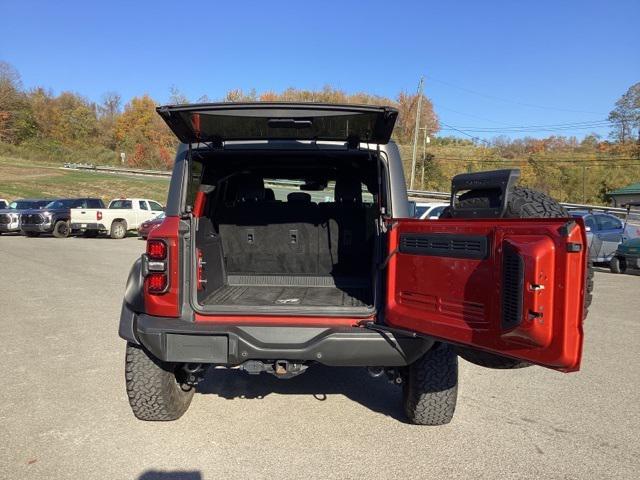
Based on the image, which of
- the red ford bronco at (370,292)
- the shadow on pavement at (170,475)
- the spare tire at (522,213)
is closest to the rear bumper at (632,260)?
the red ford bronco at (370,292)

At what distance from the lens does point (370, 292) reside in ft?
14.3

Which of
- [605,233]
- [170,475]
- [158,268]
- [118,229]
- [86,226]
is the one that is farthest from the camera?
[118,229]

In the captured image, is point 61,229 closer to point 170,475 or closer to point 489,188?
point 170,475

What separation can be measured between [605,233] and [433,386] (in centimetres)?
1382

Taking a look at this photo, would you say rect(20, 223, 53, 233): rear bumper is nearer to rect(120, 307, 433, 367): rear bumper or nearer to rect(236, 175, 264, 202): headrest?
rect(236, 175, 264, 202): headrest

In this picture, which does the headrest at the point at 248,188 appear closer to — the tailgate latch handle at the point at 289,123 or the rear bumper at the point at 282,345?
the tailgate latch handle at the point at 289,123

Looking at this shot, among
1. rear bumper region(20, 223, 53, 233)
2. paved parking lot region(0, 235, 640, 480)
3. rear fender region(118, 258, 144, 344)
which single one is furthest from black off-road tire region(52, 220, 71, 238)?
rear fender region(118, 258, 144, 344)

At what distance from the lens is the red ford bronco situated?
2.38 metres

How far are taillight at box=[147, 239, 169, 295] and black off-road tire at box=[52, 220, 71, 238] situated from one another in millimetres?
20914

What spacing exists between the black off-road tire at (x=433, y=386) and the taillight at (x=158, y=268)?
178cm

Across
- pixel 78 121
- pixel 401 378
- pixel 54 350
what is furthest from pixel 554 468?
pixel 78 121

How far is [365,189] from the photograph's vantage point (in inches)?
199

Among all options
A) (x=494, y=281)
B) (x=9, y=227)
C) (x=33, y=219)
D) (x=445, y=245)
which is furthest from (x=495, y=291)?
(x=9, y=227)

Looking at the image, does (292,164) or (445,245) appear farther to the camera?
(292,164)
